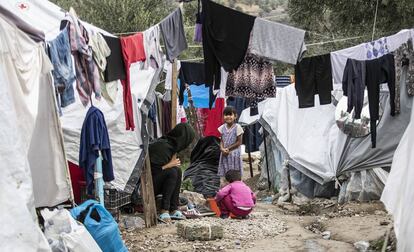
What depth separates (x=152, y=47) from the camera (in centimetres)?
731

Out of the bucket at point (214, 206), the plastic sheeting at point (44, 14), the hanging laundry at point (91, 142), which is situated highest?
the plastic sheeting at point (44, 14)

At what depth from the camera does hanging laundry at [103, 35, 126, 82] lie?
659 centimetres

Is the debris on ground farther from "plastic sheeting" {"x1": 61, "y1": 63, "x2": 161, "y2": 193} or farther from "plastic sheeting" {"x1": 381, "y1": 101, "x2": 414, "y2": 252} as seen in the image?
"plastic sheeting" {"x1": 381, "y1": 101, "x2": 414, "y2": 252}

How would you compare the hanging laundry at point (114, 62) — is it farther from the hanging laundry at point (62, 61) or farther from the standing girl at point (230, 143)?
the standing girl at point (230, 143)

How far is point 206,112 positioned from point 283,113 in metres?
3.02

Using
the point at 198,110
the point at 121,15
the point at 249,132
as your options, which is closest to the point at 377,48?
the point at 249,132

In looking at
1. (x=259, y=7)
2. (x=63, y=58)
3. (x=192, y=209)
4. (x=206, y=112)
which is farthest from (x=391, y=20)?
(x=259, y=7)

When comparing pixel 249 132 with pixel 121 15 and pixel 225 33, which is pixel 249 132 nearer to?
pixel 121 15

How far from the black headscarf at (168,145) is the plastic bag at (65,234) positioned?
3375 mm

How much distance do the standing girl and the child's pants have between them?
1.05m

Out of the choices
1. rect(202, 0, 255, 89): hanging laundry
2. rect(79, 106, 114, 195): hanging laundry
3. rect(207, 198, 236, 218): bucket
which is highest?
rect(202, 0, 255, 89): hanging laundry

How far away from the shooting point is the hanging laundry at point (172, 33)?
7.28 m

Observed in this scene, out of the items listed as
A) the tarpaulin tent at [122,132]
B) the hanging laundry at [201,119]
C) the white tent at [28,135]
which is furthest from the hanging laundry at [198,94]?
the white tent at [28,135]

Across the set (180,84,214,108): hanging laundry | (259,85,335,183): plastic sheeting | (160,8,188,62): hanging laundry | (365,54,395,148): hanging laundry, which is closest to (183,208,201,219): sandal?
(160,8,188,62): hanging laundry
